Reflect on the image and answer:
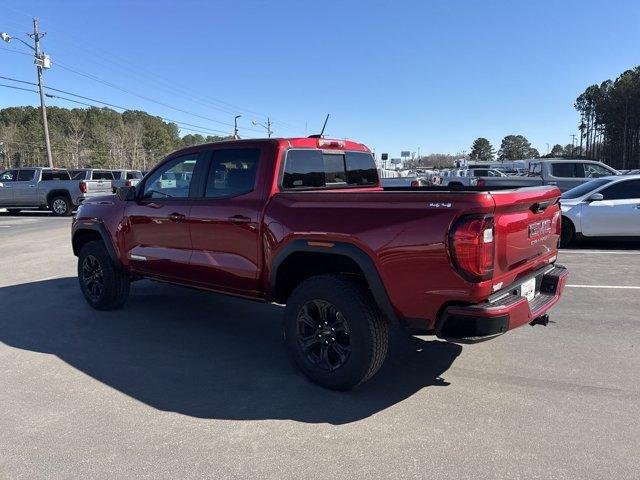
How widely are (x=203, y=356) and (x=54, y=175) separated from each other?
19364 millimetres

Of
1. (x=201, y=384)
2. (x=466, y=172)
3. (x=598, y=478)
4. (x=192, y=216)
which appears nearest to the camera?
(x=598, y=478)

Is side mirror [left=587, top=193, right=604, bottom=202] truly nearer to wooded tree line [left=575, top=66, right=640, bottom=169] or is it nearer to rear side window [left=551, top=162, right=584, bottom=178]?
rear side window [left=551, top=162, right=584, bottom=178]

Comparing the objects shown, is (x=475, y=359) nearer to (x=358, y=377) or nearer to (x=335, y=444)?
(x=358, y=377)

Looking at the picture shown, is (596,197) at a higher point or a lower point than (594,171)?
lower

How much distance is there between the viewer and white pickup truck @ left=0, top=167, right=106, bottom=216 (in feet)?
67.6

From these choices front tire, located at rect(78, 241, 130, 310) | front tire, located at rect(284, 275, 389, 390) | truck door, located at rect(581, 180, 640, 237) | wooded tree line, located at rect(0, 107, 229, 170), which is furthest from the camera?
wooded tree line, located at rect(0, 107, 229, 170)

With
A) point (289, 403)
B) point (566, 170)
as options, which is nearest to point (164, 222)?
point (289, 403)

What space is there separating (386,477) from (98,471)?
63.7 inches

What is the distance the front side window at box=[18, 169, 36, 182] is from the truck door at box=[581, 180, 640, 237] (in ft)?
66.3

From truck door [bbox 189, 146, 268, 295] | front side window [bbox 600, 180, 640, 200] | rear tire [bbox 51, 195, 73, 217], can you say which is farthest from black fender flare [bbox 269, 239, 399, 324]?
rear tire [bbox 51, 195, 73, 217]

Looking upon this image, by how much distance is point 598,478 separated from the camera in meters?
2.67

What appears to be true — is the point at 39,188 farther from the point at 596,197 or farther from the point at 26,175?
the point at 596,197

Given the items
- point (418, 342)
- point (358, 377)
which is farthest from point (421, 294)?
point (418, 342)

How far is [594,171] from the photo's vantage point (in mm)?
15906
